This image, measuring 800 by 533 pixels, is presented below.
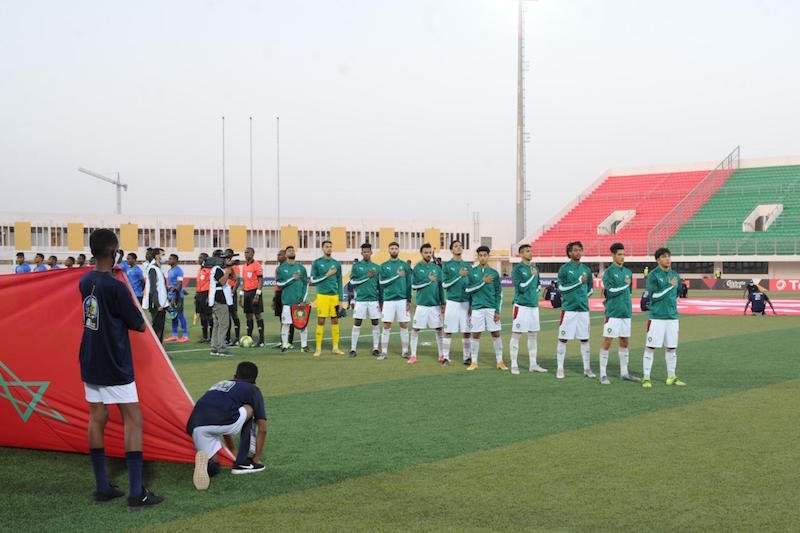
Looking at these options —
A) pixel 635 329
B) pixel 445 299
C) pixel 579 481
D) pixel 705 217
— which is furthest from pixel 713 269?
pixel 579 481

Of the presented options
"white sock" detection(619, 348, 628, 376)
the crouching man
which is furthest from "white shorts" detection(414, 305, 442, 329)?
the crouching man

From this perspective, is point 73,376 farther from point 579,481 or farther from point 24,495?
point 579,481

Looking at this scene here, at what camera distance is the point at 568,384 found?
38.5 ft

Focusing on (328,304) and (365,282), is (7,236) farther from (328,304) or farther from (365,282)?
(365,282)

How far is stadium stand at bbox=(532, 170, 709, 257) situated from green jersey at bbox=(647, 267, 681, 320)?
129ft

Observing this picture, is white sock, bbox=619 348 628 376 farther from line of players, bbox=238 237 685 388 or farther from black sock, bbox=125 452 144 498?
black sock, bbox=125 452 144 498

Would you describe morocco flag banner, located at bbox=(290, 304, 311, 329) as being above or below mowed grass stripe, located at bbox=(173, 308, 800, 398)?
above

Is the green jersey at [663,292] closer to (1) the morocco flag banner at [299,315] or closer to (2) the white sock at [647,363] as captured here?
(2) the white sock at [647,363]

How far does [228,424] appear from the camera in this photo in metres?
6.62

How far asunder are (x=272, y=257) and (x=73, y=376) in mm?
66331

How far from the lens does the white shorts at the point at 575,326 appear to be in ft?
40.7

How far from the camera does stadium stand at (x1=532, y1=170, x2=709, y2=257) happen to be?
53.1 m

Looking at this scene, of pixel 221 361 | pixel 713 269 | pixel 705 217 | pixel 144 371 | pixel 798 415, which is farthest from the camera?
pixel 705 217

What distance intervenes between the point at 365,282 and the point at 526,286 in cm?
356
